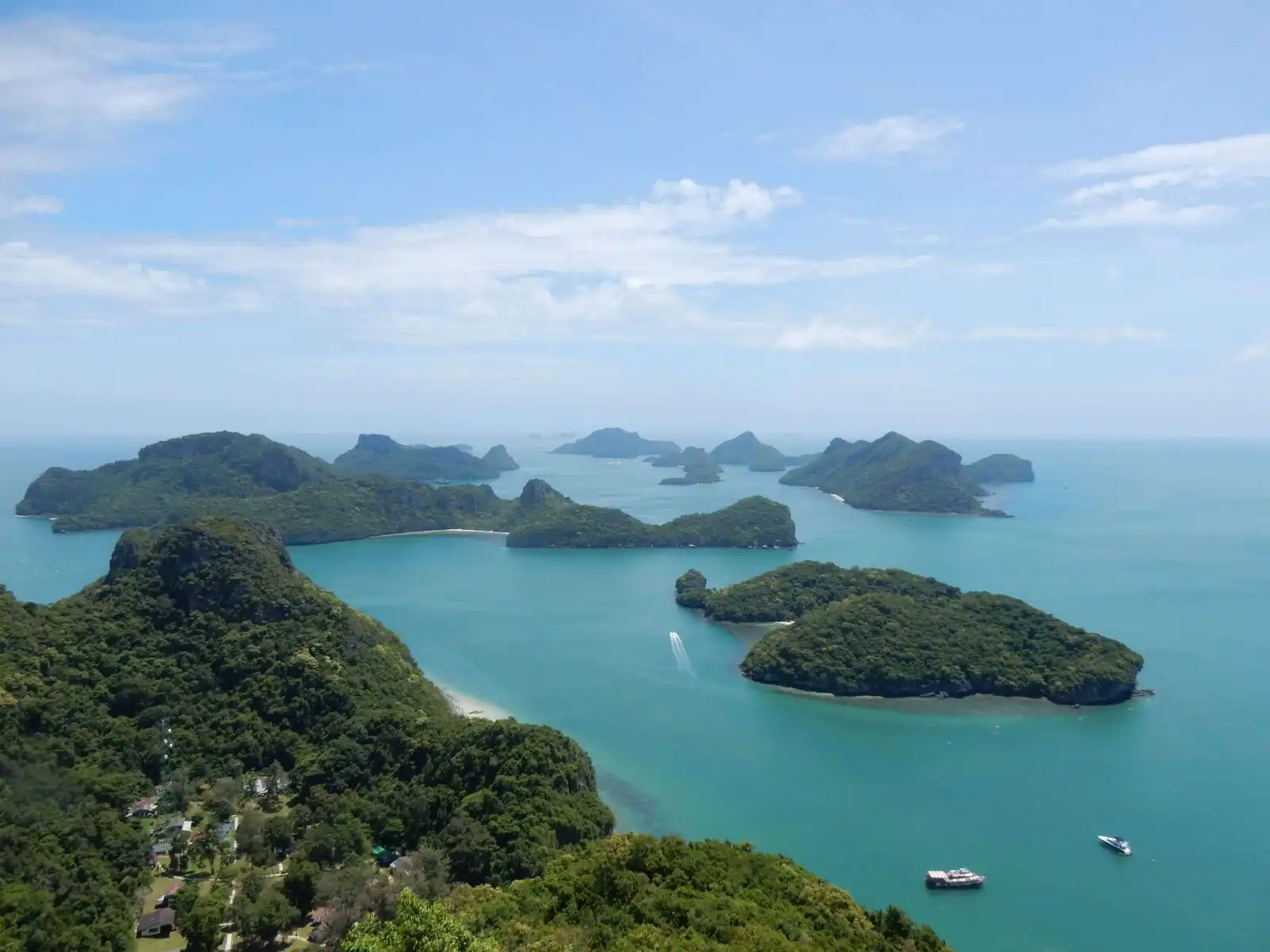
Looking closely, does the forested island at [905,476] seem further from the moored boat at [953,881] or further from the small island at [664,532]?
the moored boat at [953,881]

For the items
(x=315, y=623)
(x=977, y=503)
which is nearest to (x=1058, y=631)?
(x=315, y=623)

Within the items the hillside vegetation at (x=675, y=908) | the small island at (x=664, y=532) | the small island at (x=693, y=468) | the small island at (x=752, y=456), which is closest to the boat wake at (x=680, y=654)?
the hillside vegetation at (x=675, y=908)

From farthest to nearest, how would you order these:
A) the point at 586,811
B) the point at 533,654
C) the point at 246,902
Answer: the point at 533,654, the point at 586,811, the point at 246,902

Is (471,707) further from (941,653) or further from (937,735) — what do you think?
(941,653)

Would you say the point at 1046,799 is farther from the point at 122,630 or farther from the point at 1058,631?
the point at 122,630

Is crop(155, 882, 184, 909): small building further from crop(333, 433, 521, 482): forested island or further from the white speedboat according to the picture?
crop(333, 433, 521, 482): forested island

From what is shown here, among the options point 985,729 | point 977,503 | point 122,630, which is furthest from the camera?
point 977,503
